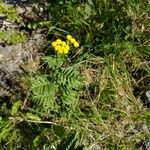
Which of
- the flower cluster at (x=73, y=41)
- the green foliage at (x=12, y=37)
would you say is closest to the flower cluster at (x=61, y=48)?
the flower cluster at (x=73, y=41)

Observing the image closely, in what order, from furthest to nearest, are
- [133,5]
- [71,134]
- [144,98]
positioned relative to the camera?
[133,5] → [144,98] → [71,134]

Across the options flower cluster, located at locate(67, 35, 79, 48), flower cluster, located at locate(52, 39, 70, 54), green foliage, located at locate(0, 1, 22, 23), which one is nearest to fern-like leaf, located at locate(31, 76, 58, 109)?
flower cluster, located at locate(52, 39, 70, 54)

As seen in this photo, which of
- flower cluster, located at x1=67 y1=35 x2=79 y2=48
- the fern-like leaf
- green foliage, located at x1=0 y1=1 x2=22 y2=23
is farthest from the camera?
green foliage, located at x1=0 y1=1 x2=22 y2=23

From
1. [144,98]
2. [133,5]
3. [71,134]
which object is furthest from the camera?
[133,5]

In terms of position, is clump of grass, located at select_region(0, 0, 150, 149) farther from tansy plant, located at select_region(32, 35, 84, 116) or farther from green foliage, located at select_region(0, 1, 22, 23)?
green foliage, located at select_region(0, 1, 22, 23)

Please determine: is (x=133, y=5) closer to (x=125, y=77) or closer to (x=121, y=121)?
(x=125, y=77)

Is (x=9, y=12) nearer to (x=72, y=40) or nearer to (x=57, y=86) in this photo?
(x=72, y=40)

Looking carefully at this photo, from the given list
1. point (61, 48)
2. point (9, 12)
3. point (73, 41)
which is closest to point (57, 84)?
point (61, 48)

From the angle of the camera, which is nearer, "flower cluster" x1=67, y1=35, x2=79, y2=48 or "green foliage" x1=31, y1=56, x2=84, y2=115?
"green foliage" x1=31, y1=56, x2=84, y2=115

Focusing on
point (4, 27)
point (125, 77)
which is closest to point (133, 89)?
point (125, 77)

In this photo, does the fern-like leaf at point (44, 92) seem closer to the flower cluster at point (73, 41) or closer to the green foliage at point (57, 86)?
the green foliage at point (57, 86)

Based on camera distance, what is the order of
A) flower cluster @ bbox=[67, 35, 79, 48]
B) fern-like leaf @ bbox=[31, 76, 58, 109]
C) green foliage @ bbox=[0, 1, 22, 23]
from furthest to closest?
green foliage @ bbox=[0, 1, 22, 23], flower cluster @ bbox=[67, 35, 79, 48], fern-like leaf @ bbox=[31, 76, 58, 109]
